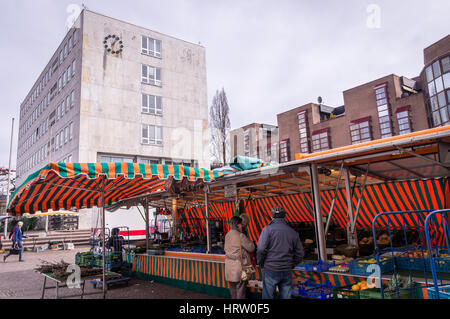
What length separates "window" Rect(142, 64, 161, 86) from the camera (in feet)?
107

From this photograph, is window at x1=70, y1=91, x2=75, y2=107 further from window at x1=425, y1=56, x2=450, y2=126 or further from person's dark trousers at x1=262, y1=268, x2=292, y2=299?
window at x1=425, y1=56, x2=450, y2=126

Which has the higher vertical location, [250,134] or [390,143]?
[250,134]

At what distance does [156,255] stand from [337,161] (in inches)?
258

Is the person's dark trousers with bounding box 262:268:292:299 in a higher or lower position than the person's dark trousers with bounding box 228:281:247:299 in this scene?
higher

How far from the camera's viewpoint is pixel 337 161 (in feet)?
22.0

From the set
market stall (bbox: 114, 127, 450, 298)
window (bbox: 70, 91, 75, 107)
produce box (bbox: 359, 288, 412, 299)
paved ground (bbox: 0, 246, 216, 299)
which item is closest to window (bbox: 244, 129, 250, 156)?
window (bbox: 70, 91, 75, 107)

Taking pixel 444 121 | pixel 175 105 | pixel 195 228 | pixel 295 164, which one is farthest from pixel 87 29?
pixel 444 121

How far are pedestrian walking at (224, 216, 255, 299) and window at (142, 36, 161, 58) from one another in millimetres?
30709

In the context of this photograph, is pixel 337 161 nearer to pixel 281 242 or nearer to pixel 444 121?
pixel 281 242

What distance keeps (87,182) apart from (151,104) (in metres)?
25.2

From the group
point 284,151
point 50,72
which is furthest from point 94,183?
point 284,151

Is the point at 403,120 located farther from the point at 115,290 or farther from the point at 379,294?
the point at 379,294

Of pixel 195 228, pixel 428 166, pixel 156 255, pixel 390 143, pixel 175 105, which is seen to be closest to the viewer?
pixel 390 143

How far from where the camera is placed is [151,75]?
3297 cm
